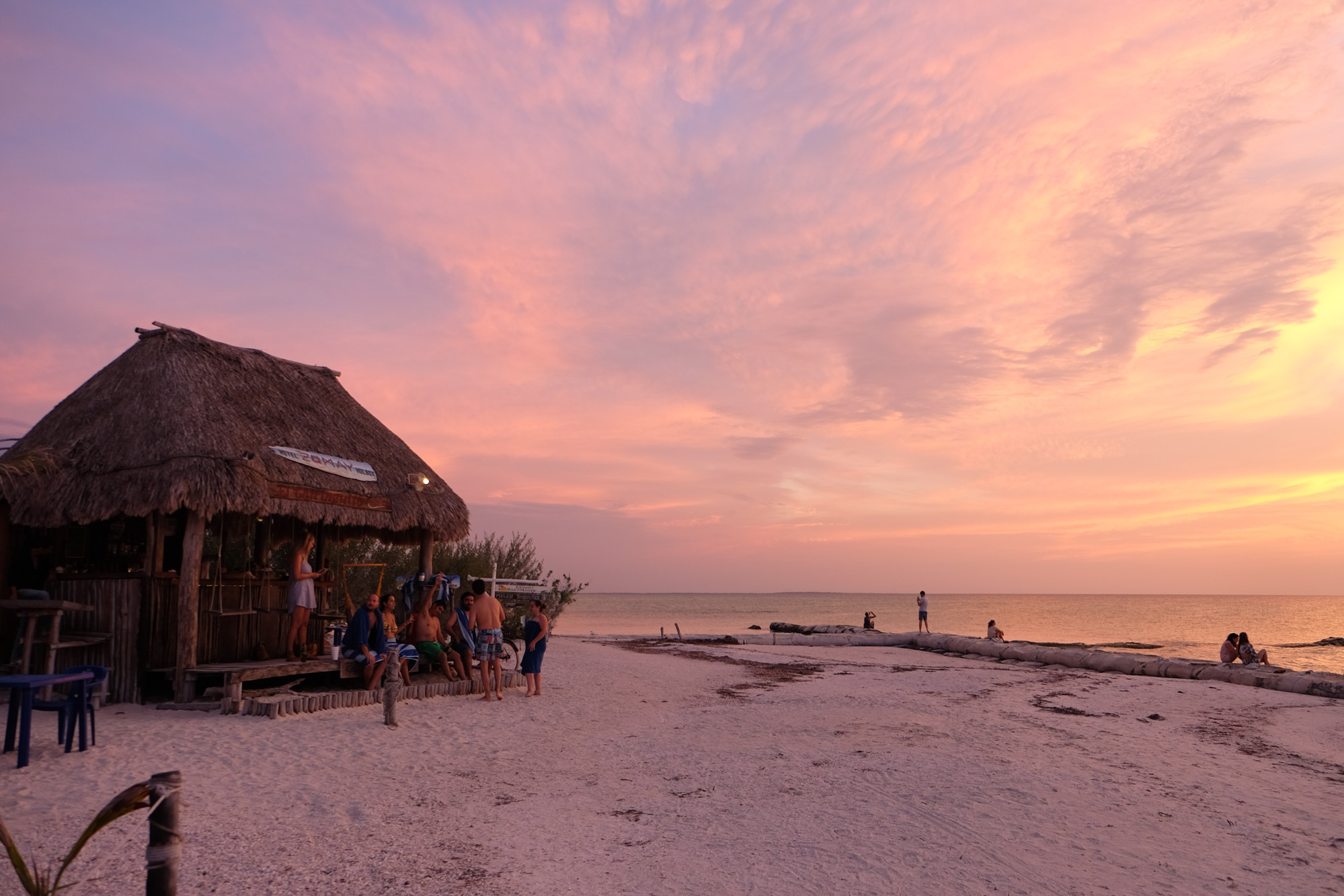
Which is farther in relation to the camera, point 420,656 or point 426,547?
point 426,547

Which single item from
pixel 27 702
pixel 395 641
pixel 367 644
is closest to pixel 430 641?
pixel 395 641

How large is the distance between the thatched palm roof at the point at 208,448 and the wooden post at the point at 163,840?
807 centimetres

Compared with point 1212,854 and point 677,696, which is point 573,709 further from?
point 1212,854

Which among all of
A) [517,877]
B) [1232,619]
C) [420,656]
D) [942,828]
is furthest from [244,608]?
[1232,619]

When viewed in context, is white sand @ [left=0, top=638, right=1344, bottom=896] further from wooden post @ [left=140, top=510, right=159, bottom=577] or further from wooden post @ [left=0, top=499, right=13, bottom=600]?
wooden post @ [left=0, top=499, right=13, bottom=600]

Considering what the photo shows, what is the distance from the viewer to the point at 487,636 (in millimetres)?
12625

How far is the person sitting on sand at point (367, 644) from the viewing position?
40.1ft

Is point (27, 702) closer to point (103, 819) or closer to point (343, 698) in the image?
point (343, 698)

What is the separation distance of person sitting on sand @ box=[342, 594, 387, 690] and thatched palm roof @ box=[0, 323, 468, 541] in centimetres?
141

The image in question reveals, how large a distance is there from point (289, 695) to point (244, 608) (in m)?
1.93

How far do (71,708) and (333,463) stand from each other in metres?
5.55

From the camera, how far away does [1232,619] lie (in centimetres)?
7144

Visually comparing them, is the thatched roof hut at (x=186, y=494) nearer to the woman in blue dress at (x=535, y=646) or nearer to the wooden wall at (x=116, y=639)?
the wooden wall at (x=116, y=639)

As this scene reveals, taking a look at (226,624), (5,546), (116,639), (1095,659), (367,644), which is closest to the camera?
(116,639)
